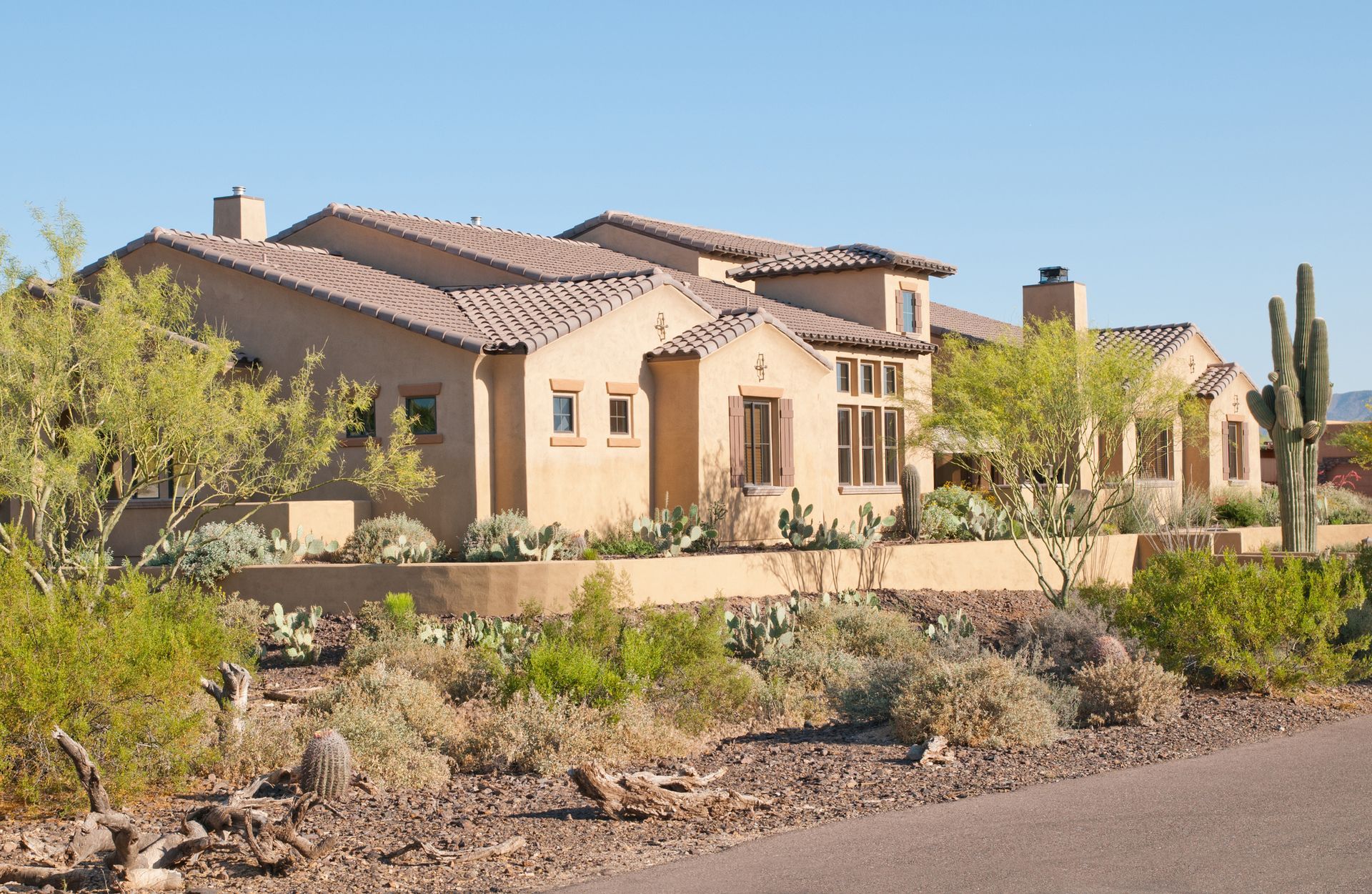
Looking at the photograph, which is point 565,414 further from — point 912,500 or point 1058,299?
point 1058,299

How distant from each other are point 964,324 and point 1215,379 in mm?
6565

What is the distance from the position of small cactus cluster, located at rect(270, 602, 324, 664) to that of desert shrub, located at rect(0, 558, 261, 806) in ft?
15.7

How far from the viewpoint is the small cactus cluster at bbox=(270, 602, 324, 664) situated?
52.0 feet

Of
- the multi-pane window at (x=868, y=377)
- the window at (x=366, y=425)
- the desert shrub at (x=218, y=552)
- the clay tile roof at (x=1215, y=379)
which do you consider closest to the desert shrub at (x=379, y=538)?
the desert shrub at (x=218, y=552)

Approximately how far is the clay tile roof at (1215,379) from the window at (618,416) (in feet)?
59.3

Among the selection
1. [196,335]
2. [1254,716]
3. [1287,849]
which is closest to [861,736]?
[1254,716]

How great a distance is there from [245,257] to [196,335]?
1.78m

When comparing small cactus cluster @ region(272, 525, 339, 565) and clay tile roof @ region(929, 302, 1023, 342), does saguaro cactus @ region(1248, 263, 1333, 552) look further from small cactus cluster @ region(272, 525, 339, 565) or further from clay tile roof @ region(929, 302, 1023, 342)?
small cactus cluster @ region(272, 525, 339, 565)

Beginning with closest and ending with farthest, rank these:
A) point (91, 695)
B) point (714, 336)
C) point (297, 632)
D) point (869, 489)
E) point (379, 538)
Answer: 1. point (91, 695)
2. point (297, 632)
3. point (379, 538)
4. point (714, 336)
5. point (869, 489)

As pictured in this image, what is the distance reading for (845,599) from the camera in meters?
19.0

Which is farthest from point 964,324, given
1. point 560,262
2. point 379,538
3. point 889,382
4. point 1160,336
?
point 379,538

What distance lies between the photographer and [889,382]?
29125 mm

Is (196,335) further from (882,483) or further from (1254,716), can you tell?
(1254,716)

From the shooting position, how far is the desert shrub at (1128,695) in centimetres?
1238
